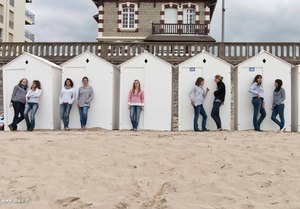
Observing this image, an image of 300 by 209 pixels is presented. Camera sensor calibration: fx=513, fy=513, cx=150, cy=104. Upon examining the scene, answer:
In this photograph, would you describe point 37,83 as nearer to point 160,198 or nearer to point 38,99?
point 38,99

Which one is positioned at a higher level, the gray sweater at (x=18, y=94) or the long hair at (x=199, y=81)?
the long hair at (x=199, y=81)

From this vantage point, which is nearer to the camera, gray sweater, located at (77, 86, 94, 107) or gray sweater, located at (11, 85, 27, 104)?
gray sweater, located at (77, 86, 94, 107)

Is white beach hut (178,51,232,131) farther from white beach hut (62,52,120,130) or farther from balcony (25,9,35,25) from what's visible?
balcony (25,9,35,25)

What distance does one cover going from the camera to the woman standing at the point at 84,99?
42.9 feet

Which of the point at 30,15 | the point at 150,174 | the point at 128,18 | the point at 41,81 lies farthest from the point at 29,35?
the point at 150,174

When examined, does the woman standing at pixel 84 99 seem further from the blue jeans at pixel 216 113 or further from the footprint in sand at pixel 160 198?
the footprint in sand at pixel 160 198

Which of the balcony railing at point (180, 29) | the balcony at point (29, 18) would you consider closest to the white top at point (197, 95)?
the balcony railing at point (180, 29)

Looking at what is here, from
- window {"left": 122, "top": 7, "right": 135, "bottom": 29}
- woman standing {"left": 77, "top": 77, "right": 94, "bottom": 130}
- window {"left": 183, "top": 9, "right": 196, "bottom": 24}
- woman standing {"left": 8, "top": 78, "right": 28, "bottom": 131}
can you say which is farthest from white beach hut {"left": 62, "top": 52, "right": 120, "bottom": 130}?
window {"left": 183, "top": 9, "right": 196, "bottom": 24}

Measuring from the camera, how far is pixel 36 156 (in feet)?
26.6

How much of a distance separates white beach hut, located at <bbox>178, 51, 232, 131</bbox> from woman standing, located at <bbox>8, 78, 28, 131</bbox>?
4.04 metres

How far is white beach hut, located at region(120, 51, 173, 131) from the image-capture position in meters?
13.3

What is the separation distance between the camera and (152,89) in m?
13.3

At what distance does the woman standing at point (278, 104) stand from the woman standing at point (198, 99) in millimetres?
1747

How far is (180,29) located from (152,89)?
23.6 meters
